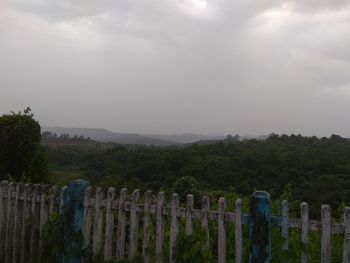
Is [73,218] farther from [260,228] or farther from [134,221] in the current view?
[260,228]

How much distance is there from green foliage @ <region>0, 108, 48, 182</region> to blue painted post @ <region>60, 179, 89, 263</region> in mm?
3343

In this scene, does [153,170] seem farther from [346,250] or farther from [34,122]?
[346,250]

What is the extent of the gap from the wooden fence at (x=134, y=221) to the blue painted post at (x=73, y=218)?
0.05 ft

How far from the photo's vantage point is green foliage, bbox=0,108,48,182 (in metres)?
9.43

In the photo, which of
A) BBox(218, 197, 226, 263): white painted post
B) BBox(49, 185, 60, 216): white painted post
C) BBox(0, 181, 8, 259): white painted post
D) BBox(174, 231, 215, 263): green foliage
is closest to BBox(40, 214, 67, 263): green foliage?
BBox(49, 185, 60, 216): white painted post

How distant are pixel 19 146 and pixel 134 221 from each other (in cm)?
467

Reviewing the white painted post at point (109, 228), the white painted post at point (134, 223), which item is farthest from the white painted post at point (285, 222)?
the white painted post at point (109, 228)

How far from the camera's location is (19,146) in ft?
30.9

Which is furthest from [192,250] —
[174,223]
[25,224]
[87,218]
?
[25,224]

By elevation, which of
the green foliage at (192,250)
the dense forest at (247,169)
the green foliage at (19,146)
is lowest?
the dense forest at (247,169)

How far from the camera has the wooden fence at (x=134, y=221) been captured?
4789 mm

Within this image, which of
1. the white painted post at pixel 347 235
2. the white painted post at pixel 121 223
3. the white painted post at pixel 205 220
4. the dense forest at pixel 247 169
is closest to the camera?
the white painted post at pixel 347 235

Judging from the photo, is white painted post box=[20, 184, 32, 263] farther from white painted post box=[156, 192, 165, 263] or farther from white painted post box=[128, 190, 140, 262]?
white painted post box=[156, 192, 165, 263]

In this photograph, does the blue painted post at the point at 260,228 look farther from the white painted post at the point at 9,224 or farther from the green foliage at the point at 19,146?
the green foliage at the point at 19,146
